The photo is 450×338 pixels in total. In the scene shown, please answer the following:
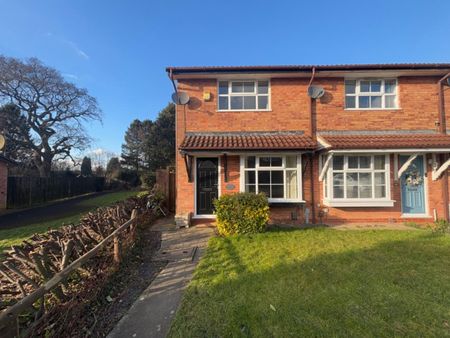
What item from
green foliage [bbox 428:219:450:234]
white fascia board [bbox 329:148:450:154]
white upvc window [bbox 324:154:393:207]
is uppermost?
white fascia board [bbox 329:148:450:154]

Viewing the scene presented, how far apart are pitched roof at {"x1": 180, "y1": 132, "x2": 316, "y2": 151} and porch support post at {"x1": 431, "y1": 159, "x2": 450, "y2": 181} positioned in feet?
14.8

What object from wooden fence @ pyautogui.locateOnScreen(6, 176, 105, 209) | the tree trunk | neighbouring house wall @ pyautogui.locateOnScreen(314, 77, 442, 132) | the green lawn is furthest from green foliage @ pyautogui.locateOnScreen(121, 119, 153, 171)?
the green lawn

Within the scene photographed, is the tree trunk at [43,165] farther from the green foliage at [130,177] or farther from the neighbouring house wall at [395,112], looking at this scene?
the neighbouring house wall at [395,112]

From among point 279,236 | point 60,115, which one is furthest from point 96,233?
point 60,115

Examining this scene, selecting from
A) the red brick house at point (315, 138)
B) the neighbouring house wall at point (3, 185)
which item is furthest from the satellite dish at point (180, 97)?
the neighbouring house wall at point (3, 185)

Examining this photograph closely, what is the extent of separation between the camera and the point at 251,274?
4.21 m

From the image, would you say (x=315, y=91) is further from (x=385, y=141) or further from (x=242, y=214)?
(x=242, y=214)

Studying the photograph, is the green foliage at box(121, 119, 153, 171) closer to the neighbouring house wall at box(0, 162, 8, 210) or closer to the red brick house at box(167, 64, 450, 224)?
the neighbouring house wall at box(0, 162, 8, 210)

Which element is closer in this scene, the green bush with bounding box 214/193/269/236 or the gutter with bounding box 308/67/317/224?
the green bush with bounding box 214/193/269/236

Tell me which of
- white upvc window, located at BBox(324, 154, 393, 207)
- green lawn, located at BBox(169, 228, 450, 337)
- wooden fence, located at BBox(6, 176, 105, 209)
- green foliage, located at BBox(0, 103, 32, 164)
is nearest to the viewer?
green lawn, located at BBox(169, 228, 450, 337)

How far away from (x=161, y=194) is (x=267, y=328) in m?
8.46

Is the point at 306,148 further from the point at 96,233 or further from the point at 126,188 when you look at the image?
the point at 126,188

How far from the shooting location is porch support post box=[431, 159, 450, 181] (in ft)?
25.1

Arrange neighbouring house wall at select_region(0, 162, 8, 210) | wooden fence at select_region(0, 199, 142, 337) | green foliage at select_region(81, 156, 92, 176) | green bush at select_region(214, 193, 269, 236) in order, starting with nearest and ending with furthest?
wooden fence at select_region(0, 199, 142, 337), green bush at select_region(214, 193, 269, 236), neighbouring house wall at select_region(0, 162, 8, 210), green foliage at select_region(81, 156, 92, 176)
